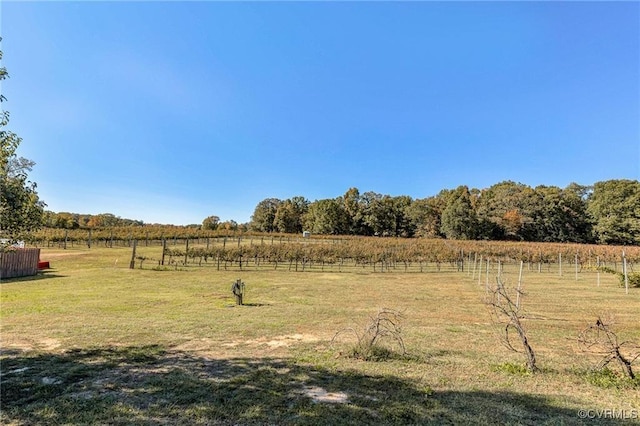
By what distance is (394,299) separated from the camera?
42.9 feet

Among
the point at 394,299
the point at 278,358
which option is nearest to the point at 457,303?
the point at 394,299

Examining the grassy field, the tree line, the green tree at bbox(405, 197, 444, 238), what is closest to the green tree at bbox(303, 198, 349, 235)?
the tree line

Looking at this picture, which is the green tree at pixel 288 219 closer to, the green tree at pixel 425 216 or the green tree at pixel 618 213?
the green tree at pixel 425 216

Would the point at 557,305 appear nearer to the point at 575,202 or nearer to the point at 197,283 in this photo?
the point at 197,283

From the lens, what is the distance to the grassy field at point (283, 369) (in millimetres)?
3795

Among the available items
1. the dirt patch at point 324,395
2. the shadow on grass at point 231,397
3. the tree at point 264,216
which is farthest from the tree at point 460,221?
the dirt patch at point 324,395

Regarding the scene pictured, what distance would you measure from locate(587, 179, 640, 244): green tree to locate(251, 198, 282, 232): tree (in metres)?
63.0

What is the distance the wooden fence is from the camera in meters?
17.6

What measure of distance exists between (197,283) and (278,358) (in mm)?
12344

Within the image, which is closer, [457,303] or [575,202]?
[457,303]

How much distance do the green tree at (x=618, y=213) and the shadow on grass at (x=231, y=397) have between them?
63.9 meters

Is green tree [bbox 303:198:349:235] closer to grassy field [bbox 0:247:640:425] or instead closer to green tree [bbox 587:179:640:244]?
green tree [bbox 587:179:640:244]

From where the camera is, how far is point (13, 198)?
17.7ft

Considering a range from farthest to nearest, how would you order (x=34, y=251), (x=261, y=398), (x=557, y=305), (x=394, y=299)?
(x=34, y=251) < (x=394, y=299) < (x=557, y=305) < (x=261, y=398)
